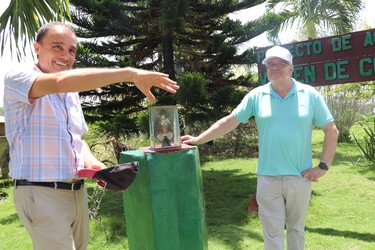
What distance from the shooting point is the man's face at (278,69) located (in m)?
2.75

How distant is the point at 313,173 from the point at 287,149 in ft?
0.75

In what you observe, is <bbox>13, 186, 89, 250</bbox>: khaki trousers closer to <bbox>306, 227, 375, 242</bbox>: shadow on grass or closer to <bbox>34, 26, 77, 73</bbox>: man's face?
<bbox>34, 26, 77, 73</bbox>: man's face

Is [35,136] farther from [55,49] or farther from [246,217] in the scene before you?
[246,217]

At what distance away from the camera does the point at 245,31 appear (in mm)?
6641

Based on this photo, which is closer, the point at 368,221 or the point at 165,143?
the point at 165,143

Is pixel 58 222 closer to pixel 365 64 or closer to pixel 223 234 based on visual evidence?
pixel 223 234

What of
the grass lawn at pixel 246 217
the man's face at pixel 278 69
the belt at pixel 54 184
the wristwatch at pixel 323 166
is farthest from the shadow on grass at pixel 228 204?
the belt at pixel 54 184

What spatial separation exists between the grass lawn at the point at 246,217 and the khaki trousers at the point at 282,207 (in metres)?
1.09

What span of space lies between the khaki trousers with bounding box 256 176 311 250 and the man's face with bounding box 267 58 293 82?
2.25 feet

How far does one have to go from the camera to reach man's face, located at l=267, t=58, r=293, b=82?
9.04ft

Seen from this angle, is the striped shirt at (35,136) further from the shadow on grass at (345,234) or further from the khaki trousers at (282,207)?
the shadow on grass at (345,234)

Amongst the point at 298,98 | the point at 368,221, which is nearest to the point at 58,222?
the point at 298,98

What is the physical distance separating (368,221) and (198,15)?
4.13 meters

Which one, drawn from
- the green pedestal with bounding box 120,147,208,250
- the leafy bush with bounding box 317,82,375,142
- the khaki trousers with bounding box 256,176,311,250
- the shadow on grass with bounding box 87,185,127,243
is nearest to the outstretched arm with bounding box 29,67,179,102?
the green pedestal with bounding box 120,147,208,250
